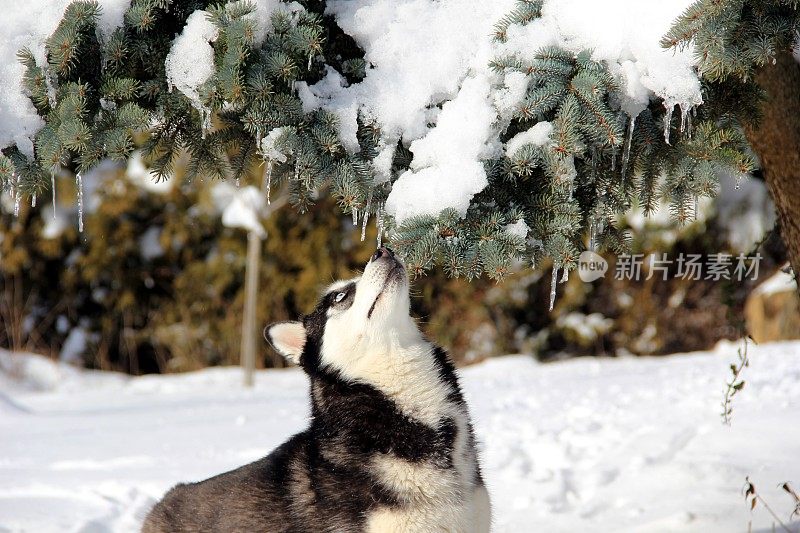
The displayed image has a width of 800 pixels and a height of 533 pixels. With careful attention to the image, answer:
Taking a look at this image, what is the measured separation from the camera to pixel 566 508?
15.0ft

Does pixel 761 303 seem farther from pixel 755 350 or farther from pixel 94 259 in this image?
pixel 94 259

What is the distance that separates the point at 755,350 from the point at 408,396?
236 inches

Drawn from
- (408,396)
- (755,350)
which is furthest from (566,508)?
(755,350)

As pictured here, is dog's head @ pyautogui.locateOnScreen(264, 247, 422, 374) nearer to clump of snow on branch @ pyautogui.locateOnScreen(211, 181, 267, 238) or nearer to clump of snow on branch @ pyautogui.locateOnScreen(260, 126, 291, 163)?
clump of snow on branch @ pyautogui.locateOnScreen(260, 126, 291, 163)

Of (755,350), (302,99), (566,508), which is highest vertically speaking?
(302,99)

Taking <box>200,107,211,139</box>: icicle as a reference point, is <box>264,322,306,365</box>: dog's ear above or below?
below

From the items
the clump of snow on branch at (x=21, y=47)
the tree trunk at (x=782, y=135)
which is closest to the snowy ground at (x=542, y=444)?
the tree trunk at (x=782, y=135)

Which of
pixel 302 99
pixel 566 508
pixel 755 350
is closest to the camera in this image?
pixel 302 99

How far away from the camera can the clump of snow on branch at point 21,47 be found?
9.33 ft

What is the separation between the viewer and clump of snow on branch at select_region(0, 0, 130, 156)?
Answer: 2.84 metres

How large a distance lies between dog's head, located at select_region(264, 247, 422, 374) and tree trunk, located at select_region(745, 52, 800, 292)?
140 centimetres

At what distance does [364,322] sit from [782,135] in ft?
5.68

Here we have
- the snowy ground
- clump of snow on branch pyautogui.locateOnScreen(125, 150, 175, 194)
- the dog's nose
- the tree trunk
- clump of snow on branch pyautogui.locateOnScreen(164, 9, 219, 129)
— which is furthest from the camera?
clump of snow on branch pyautogui.locateOnScreen(125, 150, 175, 194)

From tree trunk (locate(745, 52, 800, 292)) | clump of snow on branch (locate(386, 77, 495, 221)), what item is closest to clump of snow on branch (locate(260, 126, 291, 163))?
clump of snow on branch (locate(386, 77, 495, 221))
